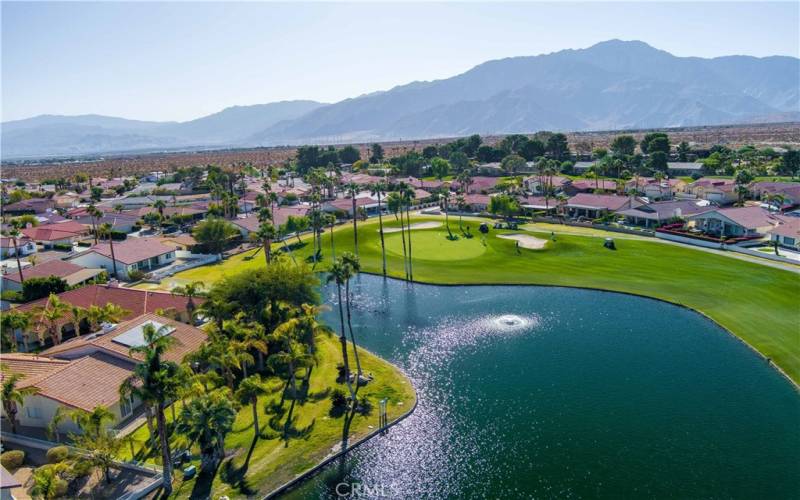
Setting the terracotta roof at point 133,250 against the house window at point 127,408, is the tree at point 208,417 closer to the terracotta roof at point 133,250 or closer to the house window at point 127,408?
the house window at point 127,408

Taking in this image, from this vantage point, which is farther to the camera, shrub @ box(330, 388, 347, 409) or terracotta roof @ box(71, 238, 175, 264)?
terracotta roof @ box(71, 238, 175, 264)

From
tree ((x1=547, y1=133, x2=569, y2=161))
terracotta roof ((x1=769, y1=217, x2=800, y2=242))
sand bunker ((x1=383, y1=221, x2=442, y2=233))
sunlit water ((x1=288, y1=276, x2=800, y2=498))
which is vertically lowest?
sunlit water ((x1=288, y1=276, x2=800, y2=498))

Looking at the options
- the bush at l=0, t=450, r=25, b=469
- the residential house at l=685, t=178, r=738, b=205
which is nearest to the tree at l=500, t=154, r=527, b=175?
the residential house at l=685, t=178, r=738, b=205

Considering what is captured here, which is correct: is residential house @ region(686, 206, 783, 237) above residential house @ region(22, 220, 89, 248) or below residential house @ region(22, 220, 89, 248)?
below

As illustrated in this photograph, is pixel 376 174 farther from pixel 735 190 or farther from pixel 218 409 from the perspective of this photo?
pixel 218 409

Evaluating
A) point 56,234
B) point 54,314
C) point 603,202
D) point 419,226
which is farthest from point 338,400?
point 603,202

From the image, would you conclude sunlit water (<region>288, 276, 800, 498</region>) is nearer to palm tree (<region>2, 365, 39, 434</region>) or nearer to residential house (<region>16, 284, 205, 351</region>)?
residential house (<region>16, 284, 205, 351</region>)

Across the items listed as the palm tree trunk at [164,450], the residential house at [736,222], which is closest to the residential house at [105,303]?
the palm tree trunk at [164,450]
